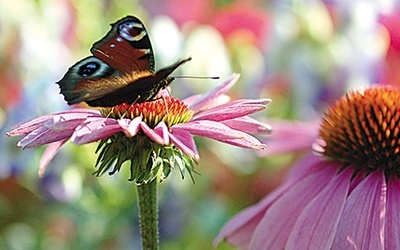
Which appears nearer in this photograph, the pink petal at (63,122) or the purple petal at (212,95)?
the pink petal at (63,122)

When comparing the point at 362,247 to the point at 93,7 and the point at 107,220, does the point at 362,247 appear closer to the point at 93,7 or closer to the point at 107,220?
the point at 107,220

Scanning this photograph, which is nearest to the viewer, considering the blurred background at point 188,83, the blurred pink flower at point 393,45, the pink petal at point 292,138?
the pink petal at point 292,138

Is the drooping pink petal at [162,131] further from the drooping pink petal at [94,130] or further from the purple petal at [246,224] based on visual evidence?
the purple petal at [246,224]

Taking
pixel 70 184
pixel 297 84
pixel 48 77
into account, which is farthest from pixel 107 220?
pixel 297 84

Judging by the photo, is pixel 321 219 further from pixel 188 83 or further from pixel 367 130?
pixel 188 83

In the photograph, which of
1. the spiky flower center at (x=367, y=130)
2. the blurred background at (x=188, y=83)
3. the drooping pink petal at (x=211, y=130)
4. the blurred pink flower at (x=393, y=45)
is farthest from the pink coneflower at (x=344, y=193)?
the blurred pink flower at (x=393, y=45)

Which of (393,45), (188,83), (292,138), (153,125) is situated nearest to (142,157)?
(153,125)
